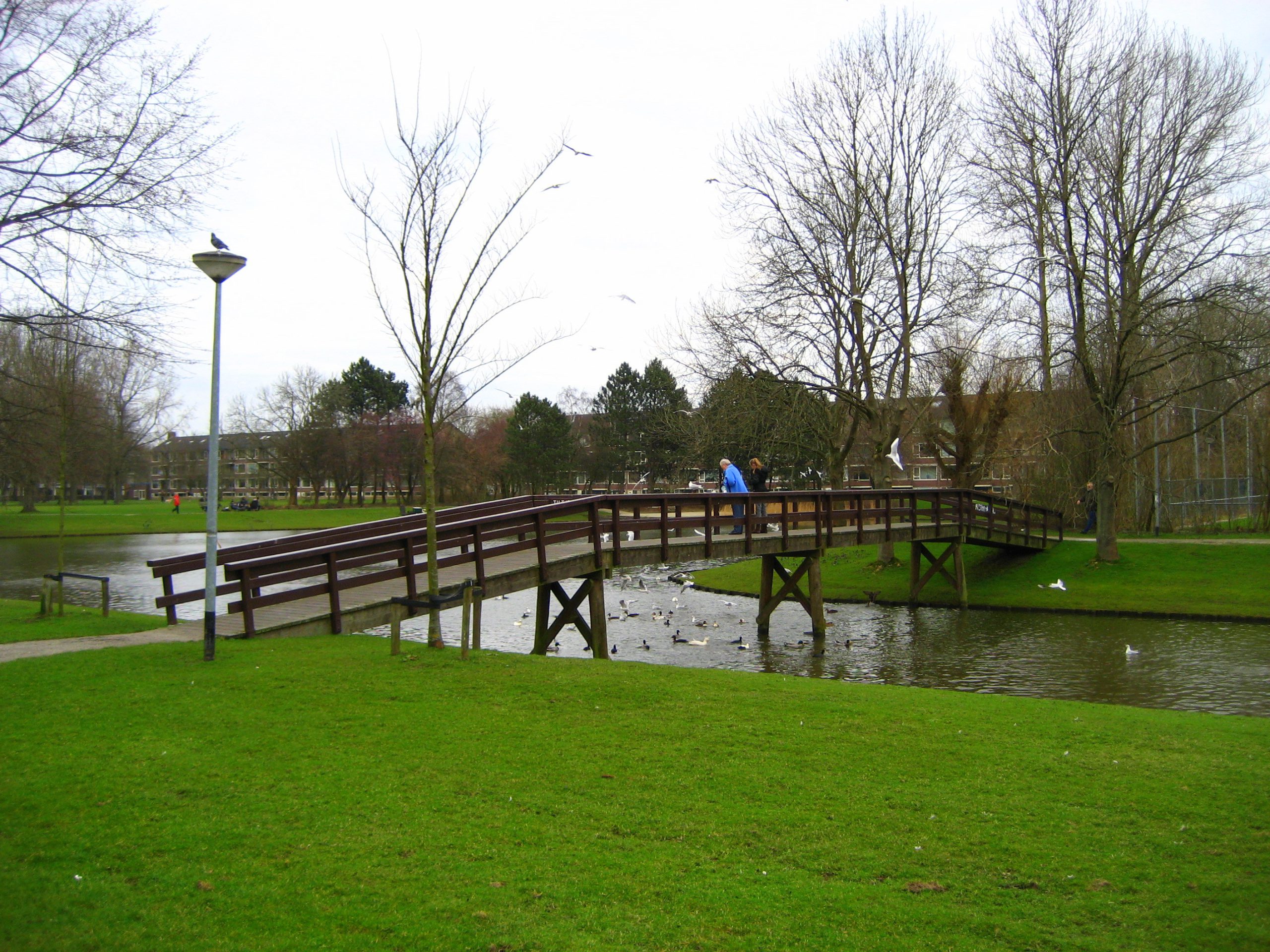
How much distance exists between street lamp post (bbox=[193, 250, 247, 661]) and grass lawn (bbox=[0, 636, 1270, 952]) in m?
0.99

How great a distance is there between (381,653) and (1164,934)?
8.77 m

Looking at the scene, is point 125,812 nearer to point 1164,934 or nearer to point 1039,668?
point 1164,934

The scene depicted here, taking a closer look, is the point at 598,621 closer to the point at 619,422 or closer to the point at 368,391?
the point at 619,422

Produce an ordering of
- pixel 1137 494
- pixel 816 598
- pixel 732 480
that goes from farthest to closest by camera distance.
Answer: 1. pixel 1137 494
2. pixel 816 598
3. pixel 732 480

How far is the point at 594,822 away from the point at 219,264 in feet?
25.9

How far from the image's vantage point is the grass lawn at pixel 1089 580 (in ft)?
77.8

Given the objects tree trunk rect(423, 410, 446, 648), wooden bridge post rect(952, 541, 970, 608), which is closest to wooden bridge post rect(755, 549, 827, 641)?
wooden bridge post rect(952, 541, 970, 608)

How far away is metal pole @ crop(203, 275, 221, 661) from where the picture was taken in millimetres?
10266

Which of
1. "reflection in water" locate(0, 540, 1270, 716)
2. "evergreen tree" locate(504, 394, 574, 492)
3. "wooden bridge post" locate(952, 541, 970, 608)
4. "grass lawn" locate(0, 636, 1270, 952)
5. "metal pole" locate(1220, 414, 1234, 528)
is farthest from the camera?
"evergreen tree" locate(504, 394, 574, 492)

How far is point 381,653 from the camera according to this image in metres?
11.2

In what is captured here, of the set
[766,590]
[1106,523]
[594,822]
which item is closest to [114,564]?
[766,590]

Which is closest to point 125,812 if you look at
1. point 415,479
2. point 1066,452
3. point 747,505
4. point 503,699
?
point 503,699

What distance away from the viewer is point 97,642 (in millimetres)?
11820

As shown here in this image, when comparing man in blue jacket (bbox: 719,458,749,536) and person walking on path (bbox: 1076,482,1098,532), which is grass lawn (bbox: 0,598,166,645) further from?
person walking on path (bbox: 1076,482,1098,532)
